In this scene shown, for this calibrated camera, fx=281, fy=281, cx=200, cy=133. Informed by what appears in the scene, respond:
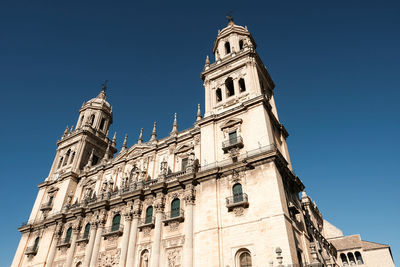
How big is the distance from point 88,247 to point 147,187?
8.50 metres

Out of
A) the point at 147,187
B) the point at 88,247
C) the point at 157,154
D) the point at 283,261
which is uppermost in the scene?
the point at 157,154

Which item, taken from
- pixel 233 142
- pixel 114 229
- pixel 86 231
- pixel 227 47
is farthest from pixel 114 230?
pixel 227 47

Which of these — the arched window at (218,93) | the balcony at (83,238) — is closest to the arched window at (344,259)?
the arched window at (218,93)

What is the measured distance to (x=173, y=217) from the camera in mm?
24641

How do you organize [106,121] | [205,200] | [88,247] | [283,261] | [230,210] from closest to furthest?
1. [283,261]
2. [230,210]
3. [205,200]
4. [88,247]
5. [106,121]

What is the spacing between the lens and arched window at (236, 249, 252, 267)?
1977cm

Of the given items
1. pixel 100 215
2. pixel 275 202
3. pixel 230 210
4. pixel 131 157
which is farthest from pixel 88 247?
pixel 275 202

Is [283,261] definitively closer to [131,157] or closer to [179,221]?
[179,221]

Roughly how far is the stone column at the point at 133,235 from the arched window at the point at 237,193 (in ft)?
33.9

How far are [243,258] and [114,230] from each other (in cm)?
1445

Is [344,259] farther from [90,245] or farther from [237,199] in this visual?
[90,245]

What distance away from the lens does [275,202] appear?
2023cm

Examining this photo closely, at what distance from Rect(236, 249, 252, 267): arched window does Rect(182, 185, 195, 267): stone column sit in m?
3.83

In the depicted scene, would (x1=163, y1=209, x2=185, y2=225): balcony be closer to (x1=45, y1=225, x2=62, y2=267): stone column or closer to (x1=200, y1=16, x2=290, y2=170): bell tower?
(x1=200, y1=16, x2=290, y2=170): bell tower
